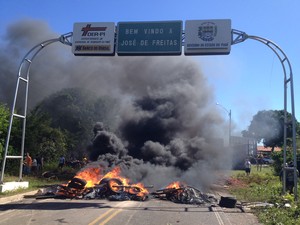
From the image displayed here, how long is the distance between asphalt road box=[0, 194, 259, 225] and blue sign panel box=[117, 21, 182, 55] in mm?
5920

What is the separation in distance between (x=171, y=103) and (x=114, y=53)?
1147 centimetres

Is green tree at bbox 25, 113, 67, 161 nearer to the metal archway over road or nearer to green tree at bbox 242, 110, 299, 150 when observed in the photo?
the metal archway over road

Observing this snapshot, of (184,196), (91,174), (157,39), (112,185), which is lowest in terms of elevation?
(184,196)

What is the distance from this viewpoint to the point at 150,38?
580 inches

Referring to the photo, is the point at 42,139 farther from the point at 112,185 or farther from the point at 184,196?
the point at 184,196

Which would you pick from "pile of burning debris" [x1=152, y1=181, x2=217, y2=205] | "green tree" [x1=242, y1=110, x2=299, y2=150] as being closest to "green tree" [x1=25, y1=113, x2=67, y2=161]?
"pile of burning debris" [x1=152, y1=181, x2=217, y2=205]

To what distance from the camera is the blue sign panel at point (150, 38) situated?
1457cm

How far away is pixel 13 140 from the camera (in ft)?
80.1

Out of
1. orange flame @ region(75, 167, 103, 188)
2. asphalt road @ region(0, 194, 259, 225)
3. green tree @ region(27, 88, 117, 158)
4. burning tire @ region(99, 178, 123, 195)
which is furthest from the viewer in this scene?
green tree @ region(27, 88, 117, 158)

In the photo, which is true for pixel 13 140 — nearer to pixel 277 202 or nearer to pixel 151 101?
pixel 151 101

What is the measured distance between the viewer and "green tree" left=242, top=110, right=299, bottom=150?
6969 centimetres

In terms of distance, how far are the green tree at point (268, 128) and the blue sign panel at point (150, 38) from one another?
57.7 meters

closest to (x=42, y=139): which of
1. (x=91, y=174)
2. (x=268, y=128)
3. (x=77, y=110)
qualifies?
(x=91, y=174)

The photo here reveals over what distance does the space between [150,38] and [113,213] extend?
7.41 m
